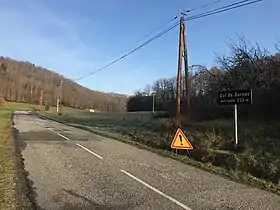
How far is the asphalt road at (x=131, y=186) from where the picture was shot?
24.6ft

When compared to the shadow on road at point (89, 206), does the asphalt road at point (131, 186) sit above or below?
above

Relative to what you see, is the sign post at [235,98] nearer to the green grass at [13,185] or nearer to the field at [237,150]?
the field at [237,150]

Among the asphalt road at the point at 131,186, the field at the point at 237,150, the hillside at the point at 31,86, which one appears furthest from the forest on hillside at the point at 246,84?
the hillside at the point at 31,86

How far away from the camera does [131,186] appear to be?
9.17m

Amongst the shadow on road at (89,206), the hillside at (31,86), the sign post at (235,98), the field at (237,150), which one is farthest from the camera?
the hillside at (31,86)

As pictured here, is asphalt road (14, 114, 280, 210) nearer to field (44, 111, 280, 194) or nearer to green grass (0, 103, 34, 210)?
green grass (0, 103, 34, 210)

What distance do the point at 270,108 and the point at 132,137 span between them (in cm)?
901

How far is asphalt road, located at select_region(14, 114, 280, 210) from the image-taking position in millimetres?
7500

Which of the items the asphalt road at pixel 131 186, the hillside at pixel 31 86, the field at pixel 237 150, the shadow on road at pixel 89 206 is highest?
the hillside at pixel 31 86

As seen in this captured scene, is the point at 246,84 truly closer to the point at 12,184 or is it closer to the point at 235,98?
the point at 235,98

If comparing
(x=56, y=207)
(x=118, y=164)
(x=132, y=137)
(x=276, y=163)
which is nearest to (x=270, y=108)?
(x=132, y=137)

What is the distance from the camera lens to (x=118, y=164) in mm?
12812

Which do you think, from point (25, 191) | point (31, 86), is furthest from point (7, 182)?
point (31, 86)

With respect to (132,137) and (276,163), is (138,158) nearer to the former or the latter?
(276,163)
